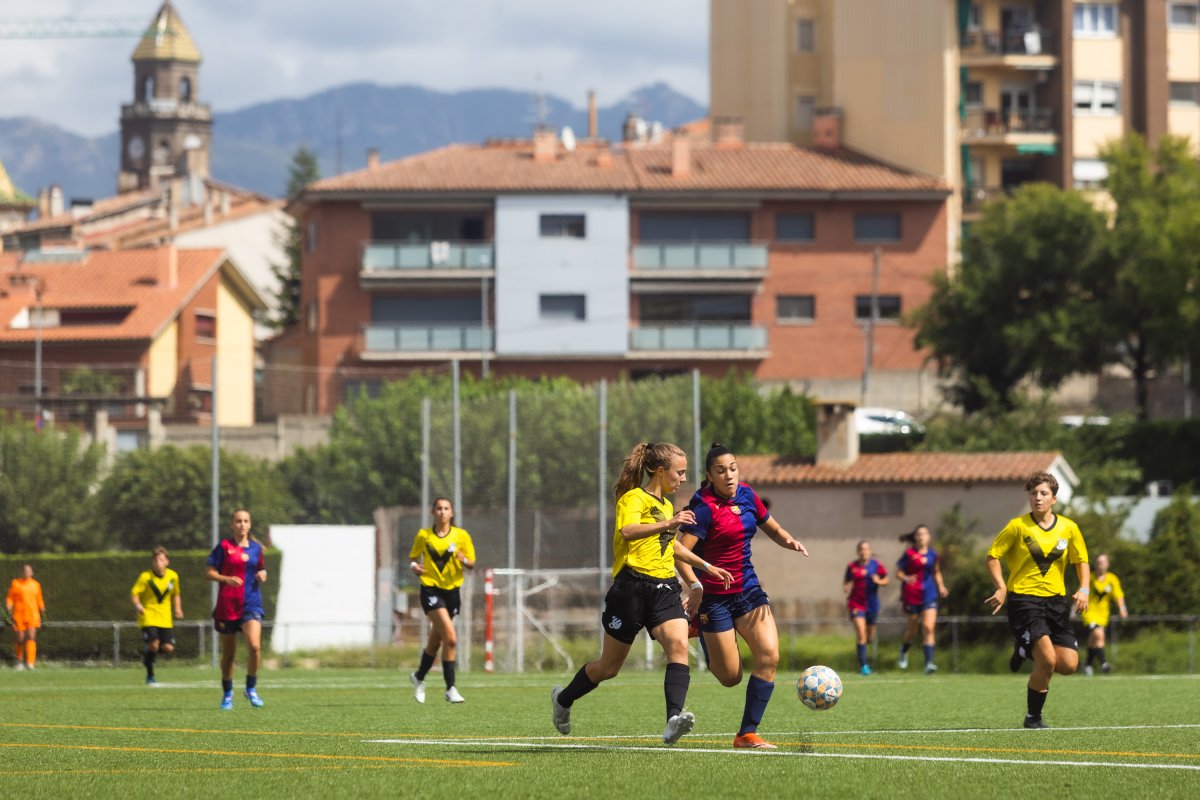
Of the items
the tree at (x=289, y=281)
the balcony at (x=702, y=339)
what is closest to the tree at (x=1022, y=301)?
the balcony at (x=702, y=339)

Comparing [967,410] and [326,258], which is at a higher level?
[326,258]

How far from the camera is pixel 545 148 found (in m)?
80.4

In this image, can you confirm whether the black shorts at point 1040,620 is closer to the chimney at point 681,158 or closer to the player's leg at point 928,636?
the player's leg at point 928,636

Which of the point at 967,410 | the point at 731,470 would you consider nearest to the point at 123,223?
the point at 967,410

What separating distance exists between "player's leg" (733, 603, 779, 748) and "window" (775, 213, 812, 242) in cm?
6557

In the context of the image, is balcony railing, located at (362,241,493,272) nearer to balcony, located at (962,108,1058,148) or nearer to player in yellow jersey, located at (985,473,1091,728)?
balcony, located at (962,108,1058,148)

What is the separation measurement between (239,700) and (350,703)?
127cm

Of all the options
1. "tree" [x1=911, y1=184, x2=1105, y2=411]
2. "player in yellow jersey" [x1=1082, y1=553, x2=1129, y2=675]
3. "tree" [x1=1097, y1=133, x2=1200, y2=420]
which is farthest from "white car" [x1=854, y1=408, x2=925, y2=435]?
"player in yellow jersey" [x1=1082, y1=553, x2=1129, y2=675]

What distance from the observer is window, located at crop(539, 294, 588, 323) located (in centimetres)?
7656

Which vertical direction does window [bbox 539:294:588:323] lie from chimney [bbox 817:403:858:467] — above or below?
above

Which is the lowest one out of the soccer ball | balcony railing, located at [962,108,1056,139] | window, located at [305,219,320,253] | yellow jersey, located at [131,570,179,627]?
yellow jersey, located at [131,570,179,627]

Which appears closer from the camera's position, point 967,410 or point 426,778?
point 426,778

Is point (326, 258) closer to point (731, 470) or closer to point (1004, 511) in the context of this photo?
point (1004, 511)

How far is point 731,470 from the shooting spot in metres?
12.4
